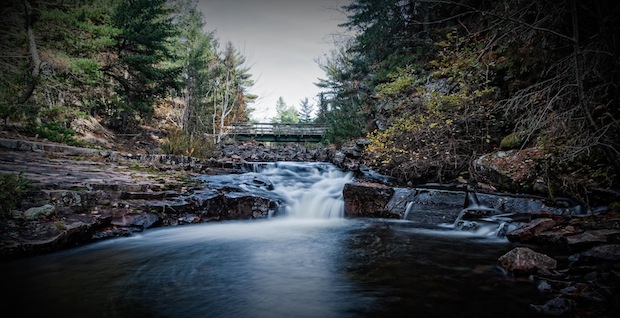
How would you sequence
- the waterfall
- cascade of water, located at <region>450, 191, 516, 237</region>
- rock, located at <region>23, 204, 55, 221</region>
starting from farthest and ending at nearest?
the waterfall, cascade of water, located at <region>450, 191, 516, 237</region>, rock, located at <region>23, 204, 55, 221</region>

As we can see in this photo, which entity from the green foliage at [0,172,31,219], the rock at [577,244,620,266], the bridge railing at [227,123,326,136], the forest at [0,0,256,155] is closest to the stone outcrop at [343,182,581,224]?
the rock at [577,244,620,266]

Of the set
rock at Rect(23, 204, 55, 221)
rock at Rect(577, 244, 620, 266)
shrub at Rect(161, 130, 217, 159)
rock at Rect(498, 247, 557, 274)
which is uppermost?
shrub at Rect(161, 130, 217, 159)

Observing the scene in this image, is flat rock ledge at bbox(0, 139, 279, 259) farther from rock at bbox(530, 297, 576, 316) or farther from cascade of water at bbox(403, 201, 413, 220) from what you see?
rock at bbox(530, 297, 576, 316)

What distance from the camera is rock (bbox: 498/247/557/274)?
2893 millimetres

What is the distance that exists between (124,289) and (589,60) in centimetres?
663

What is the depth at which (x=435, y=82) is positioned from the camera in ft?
34.7

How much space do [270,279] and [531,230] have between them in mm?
3807

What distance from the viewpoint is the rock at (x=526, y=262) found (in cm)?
289

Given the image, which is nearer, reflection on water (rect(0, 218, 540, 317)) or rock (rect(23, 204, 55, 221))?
reflection on water (rect(0, 218, 540, 317))

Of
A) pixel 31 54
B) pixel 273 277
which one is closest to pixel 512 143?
pixel 273 277

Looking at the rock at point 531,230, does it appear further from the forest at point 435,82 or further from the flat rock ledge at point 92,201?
the flat rock ledge at point 92,201

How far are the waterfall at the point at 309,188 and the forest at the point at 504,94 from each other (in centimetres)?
181

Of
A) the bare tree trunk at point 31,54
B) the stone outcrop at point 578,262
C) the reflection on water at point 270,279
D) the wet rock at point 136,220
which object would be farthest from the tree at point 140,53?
the stone outcrop at point 578,262

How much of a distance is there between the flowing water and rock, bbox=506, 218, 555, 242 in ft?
0.84
